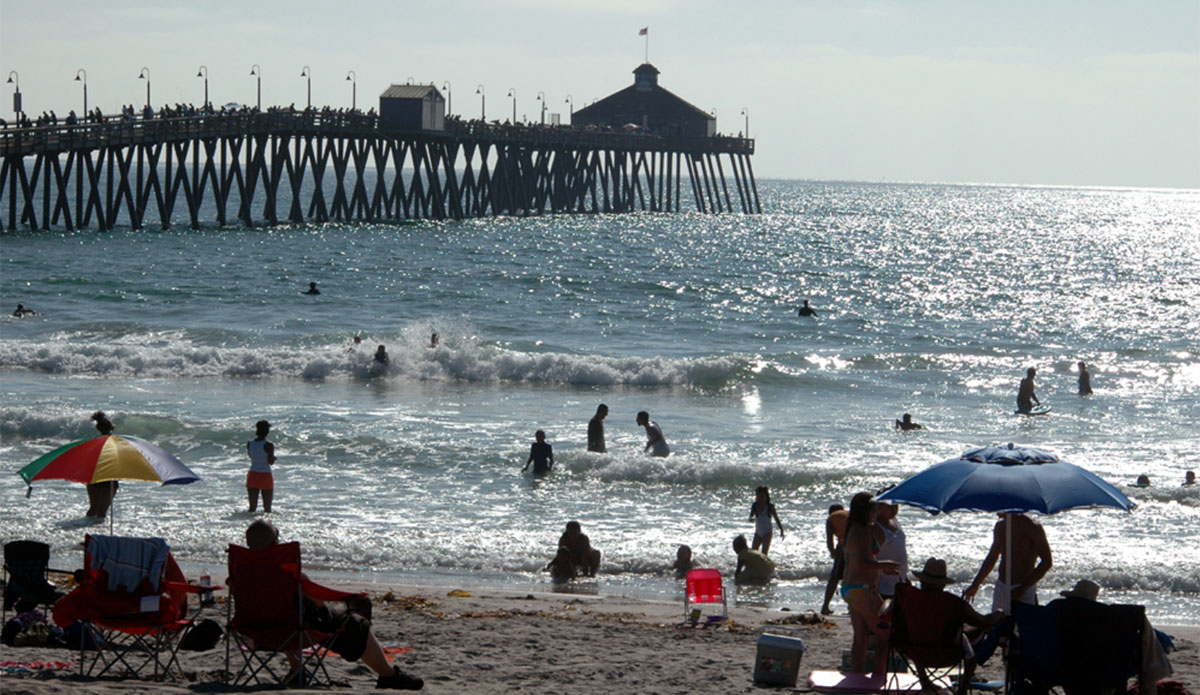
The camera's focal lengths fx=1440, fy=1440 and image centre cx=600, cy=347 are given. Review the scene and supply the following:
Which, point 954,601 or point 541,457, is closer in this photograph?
point 954,601

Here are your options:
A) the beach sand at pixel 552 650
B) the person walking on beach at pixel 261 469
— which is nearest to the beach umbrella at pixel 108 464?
the beach sand at pixel 552 650

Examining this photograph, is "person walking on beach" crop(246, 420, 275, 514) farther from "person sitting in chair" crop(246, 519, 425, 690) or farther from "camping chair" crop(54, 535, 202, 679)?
"person sitting in chair" crop(246, 519, 425, 690)

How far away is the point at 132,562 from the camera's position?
22.3 ft

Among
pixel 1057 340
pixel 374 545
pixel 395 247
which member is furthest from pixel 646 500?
pixel 395 247

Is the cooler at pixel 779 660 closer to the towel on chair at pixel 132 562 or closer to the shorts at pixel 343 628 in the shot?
the shorts at pixel 343 628

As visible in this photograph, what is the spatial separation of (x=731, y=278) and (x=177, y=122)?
1752 cm

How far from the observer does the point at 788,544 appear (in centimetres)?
1220

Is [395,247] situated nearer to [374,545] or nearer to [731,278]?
[731,278]

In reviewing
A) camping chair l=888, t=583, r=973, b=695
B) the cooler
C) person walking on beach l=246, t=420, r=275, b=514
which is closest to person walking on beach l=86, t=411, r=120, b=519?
person walking on beach l=246, t=420, r=275, b=514

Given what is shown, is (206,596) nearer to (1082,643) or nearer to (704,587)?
(704,587)

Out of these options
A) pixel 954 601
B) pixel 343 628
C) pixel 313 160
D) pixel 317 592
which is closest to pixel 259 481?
pixel 317 592

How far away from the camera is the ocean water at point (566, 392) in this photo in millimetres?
12289

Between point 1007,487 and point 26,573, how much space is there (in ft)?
16.9

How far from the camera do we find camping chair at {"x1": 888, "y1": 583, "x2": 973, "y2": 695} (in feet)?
20.9
